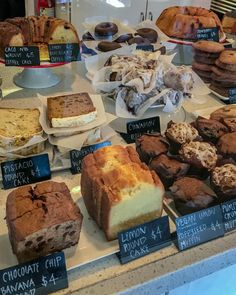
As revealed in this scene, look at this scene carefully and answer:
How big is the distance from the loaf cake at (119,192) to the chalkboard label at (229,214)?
0.16m

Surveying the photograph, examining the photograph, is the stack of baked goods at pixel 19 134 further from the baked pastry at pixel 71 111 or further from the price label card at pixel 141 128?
the price label card at pixel 141 128

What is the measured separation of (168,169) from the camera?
3.36 ft

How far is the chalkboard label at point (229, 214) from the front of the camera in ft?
3.12

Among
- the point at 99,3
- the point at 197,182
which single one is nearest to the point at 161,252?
the point at 197,182

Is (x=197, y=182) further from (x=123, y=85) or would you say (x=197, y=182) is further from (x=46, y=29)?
(x=46, y=29)

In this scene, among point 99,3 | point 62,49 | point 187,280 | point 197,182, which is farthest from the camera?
point 99,3

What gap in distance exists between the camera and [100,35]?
181 cm

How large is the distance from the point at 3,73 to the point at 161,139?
0.88 metres

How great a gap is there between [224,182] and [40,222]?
47cm

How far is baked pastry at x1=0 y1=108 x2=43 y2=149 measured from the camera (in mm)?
1062

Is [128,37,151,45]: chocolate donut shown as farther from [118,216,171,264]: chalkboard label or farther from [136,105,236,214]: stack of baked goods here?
[118,216,171,264]: chalkboard label

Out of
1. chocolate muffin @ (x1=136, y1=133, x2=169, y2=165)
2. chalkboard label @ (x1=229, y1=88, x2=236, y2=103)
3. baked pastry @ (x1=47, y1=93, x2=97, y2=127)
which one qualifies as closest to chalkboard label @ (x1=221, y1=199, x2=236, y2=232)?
chocolate muffin @ (x1=136, y1=133, x2=169, y2=165)

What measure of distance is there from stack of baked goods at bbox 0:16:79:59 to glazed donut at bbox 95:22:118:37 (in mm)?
193

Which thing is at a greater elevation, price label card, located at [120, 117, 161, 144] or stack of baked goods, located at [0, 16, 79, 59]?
stack of baked goods, located at [0, 16, 79, 59]
